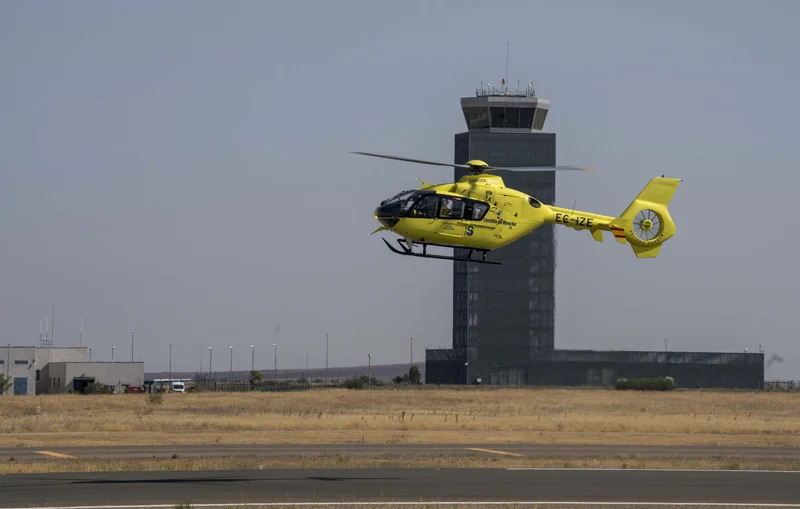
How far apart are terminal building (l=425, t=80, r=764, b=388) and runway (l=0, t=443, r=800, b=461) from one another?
9210 cm

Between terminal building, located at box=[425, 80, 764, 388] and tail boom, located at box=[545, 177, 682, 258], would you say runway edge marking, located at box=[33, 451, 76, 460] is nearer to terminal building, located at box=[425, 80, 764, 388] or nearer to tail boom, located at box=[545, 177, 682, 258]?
tail boom, located at box=[545, 177, 682, 258]

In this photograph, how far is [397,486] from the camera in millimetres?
37031

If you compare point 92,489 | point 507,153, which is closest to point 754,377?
point 507,153

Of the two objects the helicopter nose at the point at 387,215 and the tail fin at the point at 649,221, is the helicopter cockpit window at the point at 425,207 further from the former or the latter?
the tail fin at the point at 649,221

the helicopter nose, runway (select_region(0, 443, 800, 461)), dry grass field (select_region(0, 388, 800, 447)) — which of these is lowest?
dry grass field (select_region(0, 388, 800, 447))

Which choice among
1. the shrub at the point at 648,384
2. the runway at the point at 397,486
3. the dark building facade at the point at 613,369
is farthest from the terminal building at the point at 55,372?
the runway at the point at 397,486

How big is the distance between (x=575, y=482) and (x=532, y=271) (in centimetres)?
11386

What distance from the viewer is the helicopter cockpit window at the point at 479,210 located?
45781 mm

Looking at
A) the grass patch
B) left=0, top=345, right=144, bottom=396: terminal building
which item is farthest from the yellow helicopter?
left=0, top=345, right=144, bottom=396: terminal building

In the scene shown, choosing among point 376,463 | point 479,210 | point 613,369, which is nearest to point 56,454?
point 376,463

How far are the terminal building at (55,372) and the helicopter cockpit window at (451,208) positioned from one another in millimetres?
101535

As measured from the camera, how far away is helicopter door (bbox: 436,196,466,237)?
45125 millimetres

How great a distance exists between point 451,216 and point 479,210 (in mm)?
1298

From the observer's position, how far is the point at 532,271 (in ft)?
498
